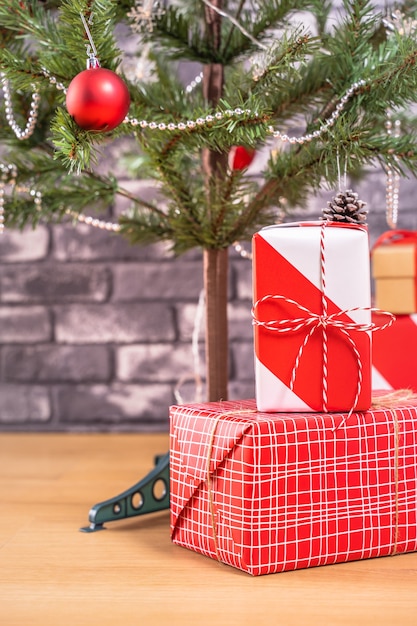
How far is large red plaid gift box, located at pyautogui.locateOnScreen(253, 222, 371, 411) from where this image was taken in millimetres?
792

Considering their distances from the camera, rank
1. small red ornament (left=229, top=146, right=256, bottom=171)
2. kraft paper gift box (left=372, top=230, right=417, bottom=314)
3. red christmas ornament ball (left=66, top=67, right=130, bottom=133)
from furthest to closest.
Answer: kraft paper gift box (left=372, top=230, right=417, bottom=314) → small red ornament (left=229, top=146, right=256, bottom=171) → red christmas ornament ball (left=66, top=67, right=130, bottom=133)

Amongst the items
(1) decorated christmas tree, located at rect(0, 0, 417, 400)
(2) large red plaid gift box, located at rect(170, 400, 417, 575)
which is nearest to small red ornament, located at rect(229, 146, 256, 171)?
(1) decorated christmas tree, located at rect(0, 0, 417, 400)

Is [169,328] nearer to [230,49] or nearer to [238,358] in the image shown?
[238,358]

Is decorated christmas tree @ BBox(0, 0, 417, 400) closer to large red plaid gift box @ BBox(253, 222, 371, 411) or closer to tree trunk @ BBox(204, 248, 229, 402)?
tree trunk @ BBox(204, 248, 229, 402)

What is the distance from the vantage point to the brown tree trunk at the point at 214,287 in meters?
1.08

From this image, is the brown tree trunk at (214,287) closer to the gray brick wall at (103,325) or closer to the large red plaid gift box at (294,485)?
the large red plaid gift box at (294,485)

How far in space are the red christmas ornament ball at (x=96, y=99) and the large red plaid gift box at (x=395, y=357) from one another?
494 millimetres

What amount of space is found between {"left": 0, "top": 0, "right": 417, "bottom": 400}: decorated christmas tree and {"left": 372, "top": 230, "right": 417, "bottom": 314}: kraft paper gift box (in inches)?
6.0

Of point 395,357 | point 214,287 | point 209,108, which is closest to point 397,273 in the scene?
point 395,357

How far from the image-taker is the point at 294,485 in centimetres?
77

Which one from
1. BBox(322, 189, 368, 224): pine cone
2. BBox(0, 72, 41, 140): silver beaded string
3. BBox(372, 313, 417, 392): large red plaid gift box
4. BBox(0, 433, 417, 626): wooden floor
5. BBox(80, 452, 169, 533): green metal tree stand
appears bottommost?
BBox(0, 433, 417, 626): wooden floor

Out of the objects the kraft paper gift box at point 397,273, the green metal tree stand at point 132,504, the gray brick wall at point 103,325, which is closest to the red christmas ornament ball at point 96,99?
the green metal tree stand at point 132,504

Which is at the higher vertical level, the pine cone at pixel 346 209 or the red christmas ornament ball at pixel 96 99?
the red christmas ornament ball at pixel 96 99

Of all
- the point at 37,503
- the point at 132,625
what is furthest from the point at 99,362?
the point at 132,625
